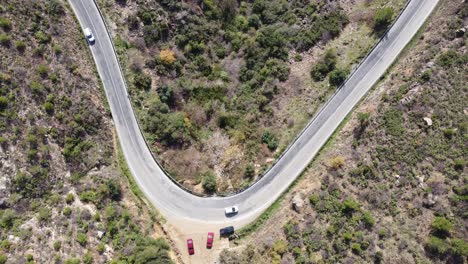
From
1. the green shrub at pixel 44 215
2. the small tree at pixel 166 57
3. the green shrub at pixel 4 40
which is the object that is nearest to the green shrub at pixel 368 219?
the small tree at pixel 166 57

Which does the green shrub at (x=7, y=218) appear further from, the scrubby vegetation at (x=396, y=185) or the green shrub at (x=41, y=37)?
the scrubby vegetation at (x=396, y=185)

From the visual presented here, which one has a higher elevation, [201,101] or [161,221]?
[201,101]

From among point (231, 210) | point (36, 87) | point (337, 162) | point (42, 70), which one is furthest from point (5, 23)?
point (337, 162)

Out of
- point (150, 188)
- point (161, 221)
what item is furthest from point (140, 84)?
point (161, 221)

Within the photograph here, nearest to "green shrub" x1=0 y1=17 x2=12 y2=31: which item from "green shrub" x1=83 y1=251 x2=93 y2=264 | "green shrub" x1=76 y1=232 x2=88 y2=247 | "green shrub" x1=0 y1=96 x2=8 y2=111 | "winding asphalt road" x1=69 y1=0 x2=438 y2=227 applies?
"winding asphalt road" x1=69 y1=0 x2=438 y2=227

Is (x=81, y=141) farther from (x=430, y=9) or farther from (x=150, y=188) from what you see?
(x=430, y=9)
